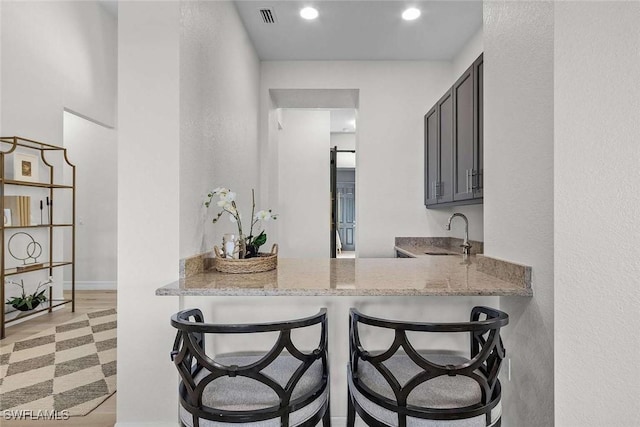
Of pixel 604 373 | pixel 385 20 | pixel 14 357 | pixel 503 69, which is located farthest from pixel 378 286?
pixel 14 357

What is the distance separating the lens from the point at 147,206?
173 cm

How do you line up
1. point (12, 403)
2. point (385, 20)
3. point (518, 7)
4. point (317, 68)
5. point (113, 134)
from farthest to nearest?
point (113, 134), point (317, 68), point (385, 20), point (12, 403), point (518, 7)

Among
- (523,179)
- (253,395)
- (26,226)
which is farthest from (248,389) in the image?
(26,226)

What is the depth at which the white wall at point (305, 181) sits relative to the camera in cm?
554

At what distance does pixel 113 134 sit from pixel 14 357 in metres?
3.51

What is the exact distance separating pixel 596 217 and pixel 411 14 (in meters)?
2.34

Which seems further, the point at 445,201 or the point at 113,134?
the point at 113,134

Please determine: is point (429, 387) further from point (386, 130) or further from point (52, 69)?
point (52, 69)

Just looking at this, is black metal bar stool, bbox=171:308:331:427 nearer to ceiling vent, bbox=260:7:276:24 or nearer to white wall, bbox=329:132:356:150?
ceiling vent, bbox=260:7:276:24

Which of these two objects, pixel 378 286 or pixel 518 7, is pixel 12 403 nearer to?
pixel 378 286

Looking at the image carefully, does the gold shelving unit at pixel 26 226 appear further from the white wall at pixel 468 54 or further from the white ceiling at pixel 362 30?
the white wall at pixel 468 54

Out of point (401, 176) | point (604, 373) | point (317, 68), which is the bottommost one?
point (604, 373)

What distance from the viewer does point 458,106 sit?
2768 millimetres

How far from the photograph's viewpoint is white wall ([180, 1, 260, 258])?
5.99 feet
